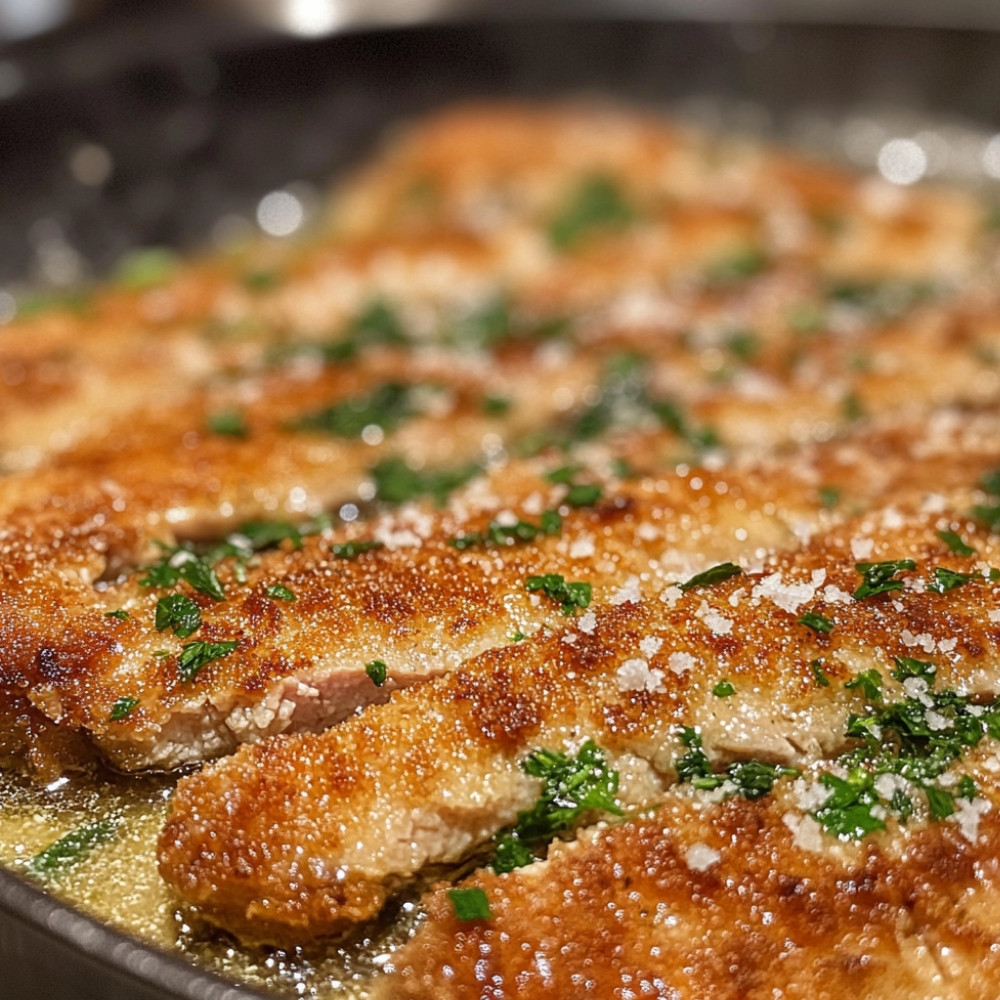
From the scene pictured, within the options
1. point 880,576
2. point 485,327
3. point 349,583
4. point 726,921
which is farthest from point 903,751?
point 485,327

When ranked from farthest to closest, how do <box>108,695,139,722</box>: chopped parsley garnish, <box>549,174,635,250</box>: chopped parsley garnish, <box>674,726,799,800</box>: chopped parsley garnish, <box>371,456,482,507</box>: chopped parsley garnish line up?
<box>549,174,635,250</box>: chopped parsley garnish → <box>371,456,482,507</box>: chopped parsley garnish → <box>108,695,139,722</box>: chopped parsley garnish → <box>674,726,799,800</box>: chopped parsley garnish

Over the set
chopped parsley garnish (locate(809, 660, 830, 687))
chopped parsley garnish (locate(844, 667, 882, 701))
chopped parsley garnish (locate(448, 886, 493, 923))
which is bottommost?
chopped parsley garnish (locate(448, 886, 493, 923))

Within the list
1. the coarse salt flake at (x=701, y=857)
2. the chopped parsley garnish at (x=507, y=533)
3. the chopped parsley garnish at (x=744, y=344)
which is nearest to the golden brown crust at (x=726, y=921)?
the coarse salt flake at (x=701, y=857)

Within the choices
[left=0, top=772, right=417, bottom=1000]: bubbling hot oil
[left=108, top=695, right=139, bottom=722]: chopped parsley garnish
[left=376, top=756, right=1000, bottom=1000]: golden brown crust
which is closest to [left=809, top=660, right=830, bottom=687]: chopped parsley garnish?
[left=376, top=756, right=1000, bottom=1000]: golden brown crust

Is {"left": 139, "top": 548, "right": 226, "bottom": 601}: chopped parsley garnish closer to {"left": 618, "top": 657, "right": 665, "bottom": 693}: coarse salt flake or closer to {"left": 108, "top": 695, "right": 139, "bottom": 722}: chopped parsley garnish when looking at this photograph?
{"left": 108, "top": 695, "right": 139, "bottom": 722}: chopped parsley garnish

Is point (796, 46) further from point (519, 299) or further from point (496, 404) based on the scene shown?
point (496, 404)

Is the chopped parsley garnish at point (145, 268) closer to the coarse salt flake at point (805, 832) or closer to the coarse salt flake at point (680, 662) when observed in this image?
the coarse salt flake at point (680, 662)
